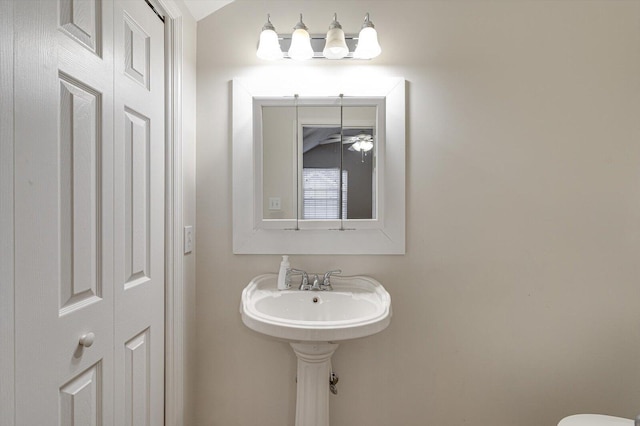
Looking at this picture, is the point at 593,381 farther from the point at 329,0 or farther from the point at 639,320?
the point at 329,0

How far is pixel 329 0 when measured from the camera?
1.51 metres

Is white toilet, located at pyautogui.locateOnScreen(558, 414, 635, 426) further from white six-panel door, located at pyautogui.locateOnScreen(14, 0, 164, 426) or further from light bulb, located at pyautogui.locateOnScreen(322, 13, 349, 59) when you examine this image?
light bulb, located at pyautogui.locateOnScreen(322, 13, 349, 59)

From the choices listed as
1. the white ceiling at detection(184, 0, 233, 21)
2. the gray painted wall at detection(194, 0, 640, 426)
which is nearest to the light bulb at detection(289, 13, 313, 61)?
the gray painted wall at detection(194, 0, 640, 426)

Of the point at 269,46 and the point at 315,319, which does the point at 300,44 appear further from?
the point at 315,319

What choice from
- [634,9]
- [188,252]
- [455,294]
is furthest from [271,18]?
[634,9]

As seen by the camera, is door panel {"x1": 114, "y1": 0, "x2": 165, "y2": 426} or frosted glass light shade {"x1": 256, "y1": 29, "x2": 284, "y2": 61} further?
frosted glass light shade {"x1": 256, "y1": 29, "x2": 284, "y2": 61}

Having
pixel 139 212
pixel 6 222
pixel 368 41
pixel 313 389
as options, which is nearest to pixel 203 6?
pixel 368 41

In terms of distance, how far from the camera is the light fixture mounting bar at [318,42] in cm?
149

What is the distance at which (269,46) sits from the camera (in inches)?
55.4

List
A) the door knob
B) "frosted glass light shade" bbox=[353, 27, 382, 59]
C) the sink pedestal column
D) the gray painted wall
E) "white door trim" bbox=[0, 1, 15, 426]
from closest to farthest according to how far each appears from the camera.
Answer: "white door trim" bbox=[0, 1, 15, 426], the door knob, the sink pedestal column, "frosted glass light shade" bbox=[353, 27, 382, 59], the gray painted wall

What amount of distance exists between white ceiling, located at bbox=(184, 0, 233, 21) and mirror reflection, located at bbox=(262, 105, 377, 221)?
0.49 metres

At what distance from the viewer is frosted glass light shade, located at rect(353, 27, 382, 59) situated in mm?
1386

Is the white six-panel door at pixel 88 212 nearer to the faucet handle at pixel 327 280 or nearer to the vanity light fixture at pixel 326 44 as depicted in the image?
the vanity light fixture at pixel 326 44

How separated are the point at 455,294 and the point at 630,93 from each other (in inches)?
46.5
